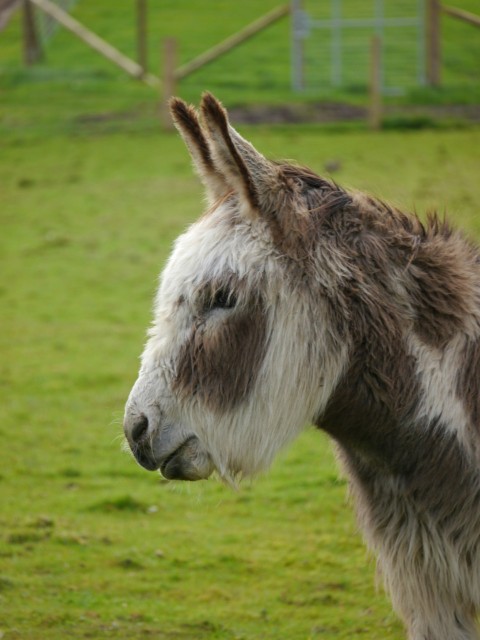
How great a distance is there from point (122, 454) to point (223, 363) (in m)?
5.02

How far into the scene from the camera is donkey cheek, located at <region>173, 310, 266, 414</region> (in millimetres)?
3354

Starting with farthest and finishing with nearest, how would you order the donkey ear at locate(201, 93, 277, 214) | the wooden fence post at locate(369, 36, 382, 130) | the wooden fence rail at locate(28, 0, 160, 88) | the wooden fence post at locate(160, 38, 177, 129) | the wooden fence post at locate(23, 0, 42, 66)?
the wooden fence post at locate(23, 0, 42, 66) → the wooden fence rail at locate(28, 0, 160, 88) → the wooden fence post at locate(160, 38, 177, 129) → the wooden fence post at locate(369, 36, 382, 130) → the donkey ear at locate(201, 93, 277, 214)

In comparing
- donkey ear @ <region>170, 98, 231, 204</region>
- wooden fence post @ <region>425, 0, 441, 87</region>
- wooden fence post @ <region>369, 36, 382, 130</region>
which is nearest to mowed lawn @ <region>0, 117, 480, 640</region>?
donkey ear @ <region>170, 98, 231, 204</region>

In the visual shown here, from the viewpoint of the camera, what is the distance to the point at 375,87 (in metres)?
20.1

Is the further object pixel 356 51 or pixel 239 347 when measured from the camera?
pixel 356 51

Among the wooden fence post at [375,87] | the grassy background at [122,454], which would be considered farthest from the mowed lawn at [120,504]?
the wooden fence post at [375,87]

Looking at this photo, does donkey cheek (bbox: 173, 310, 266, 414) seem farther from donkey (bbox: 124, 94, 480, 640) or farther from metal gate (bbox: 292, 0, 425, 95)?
metal gate (bbox: 292, 0, 425, 95)

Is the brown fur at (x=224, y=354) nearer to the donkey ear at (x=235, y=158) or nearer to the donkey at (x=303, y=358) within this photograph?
the donkey at (x=303, y=358)

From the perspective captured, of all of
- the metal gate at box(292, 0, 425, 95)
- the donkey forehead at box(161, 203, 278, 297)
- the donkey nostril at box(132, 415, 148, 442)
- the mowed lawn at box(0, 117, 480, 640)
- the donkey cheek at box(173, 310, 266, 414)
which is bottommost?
the metal gate at box(292, 0, 425, 95)

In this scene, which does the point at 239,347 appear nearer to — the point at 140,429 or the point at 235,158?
the point at 140,429

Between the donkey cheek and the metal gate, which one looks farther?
the metal gate

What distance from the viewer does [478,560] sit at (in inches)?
135

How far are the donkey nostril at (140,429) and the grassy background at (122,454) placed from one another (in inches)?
25.8

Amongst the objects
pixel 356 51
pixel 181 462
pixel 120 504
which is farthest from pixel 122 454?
pixel 356 51
